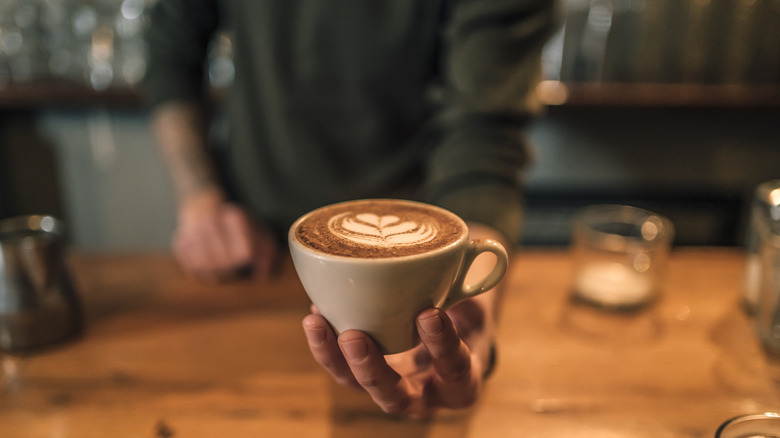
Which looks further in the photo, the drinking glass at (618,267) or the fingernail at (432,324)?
the drinking glass at (618,267)

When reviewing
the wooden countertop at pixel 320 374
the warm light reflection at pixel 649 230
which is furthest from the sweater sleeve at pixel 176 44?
the warm light reflection at pixel 649 230

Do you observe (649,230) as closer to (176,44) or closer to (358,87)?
(358,87)

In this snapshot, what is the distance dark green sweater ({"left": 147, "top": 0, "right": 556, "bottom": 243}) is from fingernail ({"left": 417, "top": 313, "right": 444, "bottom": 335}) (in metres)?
0.42

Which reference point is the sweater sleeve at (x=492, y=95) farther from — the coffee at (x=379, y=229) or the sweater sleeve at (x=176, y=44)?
the sweater sleeve at (x=176, y=44)

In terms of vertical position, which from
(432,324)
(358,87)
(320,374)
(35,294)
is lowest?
(320,374)

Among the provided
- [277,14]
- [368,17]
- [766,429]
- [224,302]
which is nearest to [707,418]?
[766,429]

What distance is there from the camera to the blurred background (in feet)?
7.09

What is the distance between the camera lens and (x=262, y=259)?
3.37ft

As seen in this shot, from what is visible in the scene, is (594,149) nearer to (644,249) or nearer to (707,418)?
(644,249)

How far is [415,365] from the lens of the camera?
2.06 feet

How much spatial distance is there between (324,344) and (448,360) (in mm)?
124

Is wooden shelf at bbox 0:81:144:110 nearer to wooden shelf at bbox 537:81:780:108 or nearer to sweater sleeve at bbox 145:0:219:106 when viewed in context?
sweater sleeve at bbox 145:0:219:106

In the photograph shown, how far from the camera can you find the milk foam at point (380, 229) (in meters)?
0.50

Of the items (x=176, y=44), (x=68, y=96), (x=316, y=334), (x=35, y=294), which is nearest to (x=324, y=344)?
(x=316, y=334)
